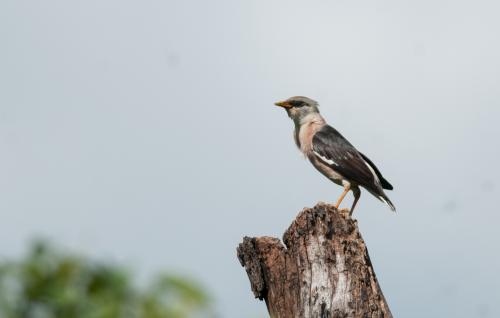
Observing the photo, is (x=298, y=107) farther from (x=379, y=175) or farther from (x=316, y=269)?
(x=316, y=269)

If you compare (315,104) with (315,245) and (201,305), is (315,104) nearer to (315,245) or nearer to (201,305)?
(315,245)

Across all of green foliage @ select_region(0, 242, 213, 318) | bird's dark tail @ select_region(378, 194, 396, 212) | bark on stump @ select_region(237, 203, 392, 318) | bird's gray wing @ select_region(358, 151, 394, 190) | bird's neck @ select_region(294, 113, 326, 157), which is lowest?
green foliage @ select_region(0, 242, 213, 318)

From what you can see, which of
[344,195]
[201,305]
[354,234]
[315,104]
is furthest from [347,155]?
[201,305]

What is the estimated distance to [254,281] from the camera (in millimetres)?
6762

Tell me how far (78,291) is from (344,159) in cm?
1061

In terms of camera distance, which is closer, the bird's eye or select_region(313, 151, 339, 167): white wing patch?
select_region(313, 151, 339, 167): white wing patch

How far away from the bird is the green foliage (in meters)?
10.0

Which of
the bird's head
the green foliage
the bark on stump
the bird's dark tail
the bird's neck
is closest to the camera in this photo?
the green foliage

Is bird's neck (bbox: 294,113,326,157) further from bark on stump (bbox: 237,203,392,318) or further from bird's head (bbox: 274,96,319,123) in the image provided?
bark on stump (bbox: 237,203,392,318)

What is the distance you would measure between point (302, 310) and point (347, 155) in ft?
18.7

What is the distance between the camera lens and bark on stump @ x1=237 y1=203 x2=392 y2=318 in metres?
6.23

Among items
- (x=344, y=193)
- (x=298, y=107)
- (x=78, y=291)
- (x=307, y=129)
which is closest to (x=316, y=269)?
→ (x=344, y=193)

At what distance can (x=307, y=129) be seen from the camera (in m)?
12.6

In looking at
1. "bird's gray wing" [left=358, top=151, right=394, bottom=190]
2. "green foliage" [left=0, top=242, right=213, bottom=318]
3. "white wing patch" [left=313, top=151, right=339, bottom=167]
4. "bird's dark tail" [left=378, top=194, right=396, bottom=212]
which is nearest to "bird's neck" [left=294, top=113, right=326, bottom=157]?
"white wing patch" [left=313, top=151, right=339, bottom=167]
